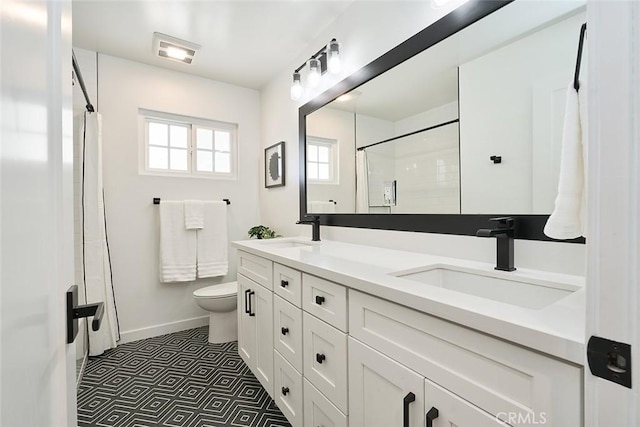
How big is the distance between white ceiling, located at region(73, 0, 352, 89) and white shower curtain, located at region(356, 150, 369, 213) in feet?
3.26

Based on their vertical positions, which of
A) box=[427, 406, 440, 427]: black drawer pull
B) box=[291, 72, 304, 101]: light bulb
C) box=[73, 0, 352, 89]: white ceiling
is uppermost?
box=[73, 0, 352, 89]: white ceiling

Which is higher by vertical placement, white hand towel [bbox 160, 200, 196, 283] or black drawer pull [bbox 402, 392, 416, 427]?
white hand towel [bbox 160, 200, 196, 283]

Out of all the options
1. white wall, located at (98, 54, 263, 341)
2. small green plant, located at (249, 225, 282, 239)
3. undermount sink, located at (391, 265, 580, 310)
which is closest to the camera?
undermount sink, located at (391, 265, 580, 310)

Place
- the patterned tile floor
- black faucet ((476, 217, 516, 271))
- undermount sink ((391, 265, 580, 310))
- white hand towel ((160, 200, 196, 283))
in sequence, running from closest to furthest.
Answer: undermount sink ((391, 265, 580, 310)) < black faucet ((476, 217, 516, 271)) < the patterned tile floor < white hand towel ((160, 200, 196, 283))

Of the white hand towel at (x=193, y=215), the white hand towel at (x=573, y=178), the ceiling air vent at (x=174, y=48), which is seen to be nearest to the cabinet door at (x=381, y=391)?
the white hand towel at (x=573, y=178)

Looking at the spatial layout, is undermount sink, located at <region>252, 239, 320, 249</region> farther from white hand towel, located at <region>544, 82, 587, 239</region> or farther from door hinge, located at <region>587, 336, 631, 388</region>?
door hinge, located at <region>587, 336, 631, 388</region>

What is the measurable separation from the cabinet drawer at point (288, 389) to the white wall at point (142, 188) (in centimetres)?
163

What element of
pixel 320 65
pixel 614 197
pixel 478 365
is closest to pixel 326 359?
pixel 478 365

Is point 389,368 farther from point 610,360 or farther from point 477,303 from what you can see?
point 610,360

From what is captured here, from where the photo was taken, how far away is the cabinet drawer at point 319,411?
1096mm

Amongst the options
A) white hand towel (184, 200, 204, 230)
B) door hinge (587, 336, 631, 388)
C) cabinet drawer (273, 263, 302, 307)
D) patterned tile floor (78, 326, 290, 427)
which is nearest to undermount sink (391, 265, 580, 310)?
cabinet drawer (273, 263, 302, 307)

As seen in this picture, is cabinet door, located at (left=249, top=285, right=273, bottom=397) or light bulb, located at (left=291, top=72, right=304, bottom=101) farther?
light bulb, located at (left=291, top=72, right=304, bottom=101)

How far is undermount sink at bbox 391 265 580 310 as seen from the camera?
0.93 metres

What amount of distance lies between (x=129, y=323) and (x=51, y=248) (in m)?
2.52
